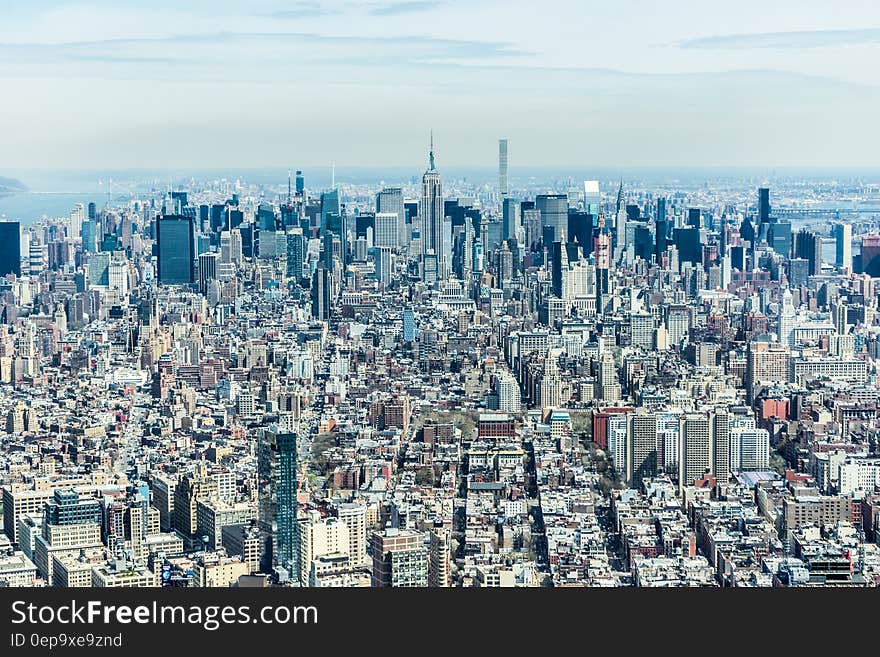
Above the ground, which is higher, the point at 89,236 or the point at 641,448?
the point at 89,236

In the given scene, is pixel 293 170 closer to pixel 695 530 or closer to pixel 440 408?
pixel 440 408

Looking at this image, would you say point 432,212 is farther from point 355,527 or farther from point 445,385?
point 355,527

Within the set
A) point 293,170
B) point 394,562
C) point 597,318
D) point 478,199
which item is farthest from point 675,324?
point 394,562

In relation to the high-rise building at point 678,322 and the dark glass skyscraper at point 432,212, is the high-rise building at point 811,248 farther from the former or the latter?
the dark glass skyscraper at point 432,212

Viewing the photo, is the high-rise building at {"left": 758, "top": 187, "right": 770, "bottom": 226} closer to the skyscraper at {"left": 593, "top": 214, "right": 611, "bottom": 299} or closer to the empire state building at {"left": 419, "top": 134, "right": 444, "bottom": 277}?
the skyscraper at {"left": 593, "top": 214, "right": 611, "bottom": 299}

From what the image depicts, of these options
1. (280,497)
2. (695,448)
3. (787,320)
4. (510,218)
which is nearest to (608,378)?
(510,218)

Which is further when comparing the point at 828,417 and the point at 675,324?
the point at 675,324
